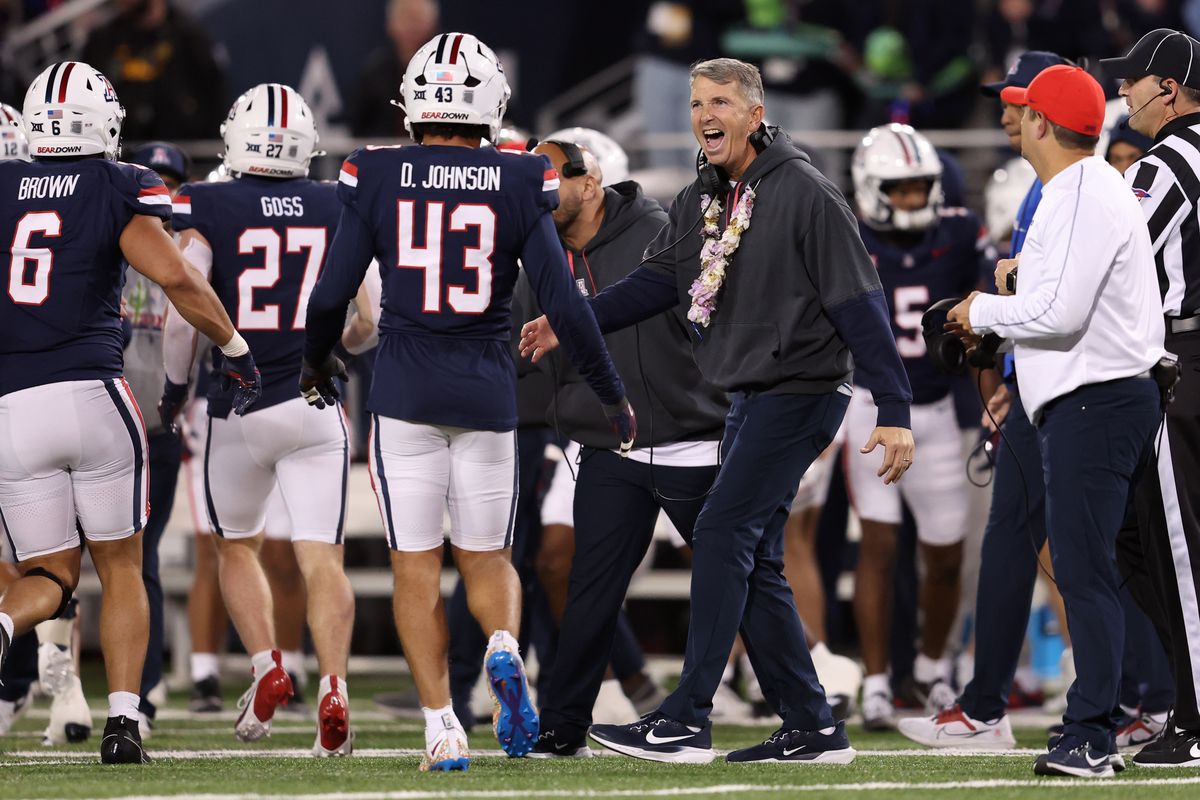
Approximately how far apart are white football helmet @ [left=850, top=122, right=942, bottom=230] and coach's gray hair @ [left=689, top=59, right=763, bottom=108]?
8.92 ft

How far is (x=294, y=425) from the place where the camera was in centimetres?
684

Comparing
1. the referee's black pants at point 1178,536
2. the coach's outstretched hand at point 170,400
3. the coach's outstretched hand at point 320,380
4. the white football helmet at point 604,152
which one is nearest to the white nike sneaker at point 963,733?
the referee's black pants at point 1178,536

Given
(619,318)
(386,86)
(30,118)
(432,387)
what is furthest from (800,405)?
(386,86)

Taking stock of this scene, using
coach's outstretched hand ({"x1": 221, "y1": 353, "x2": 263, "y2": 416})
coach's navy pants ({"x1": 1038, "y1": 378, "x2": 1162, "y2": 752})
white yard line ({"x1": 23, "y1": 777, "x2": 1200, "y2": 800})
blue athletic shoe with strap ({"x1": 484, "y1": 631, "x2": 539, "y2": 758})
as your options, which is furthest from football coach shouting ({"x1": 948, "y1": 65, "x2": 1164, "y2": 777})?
coach's outstretched hand ({"x1": 221, "y1": 353, "x2": 263, "y2": 416})

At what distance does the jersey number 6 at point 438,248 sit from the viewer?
570 centimetres

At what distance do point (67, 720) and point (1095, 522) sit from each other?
398cm

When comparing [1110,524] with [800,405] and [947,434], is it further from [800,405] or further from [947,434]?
[947,434]

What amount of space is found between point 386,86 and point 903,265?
5188 mm

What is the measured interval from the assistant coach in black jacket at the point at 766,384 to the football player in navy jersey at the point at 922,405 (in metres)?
2.53

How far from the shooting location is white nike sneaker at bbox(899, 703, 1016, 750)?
6566 millimetres

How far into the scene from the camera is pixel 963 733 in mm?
6570

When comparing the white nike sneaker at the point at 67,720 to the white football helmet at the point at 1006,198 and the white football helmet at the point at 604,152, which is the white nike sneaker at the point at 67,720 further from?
the white football helmet at the point at 1006,198

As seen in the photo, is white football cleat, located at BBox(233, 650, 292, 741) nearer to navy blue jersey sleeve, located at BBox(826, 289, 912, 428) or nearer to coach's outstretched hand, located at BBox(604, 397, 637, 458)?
coach's outstretched hand, located at BBox(604, 397, 637, 458)

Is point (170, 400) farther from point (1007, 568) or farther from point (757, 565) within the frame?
point (1007, 568)
